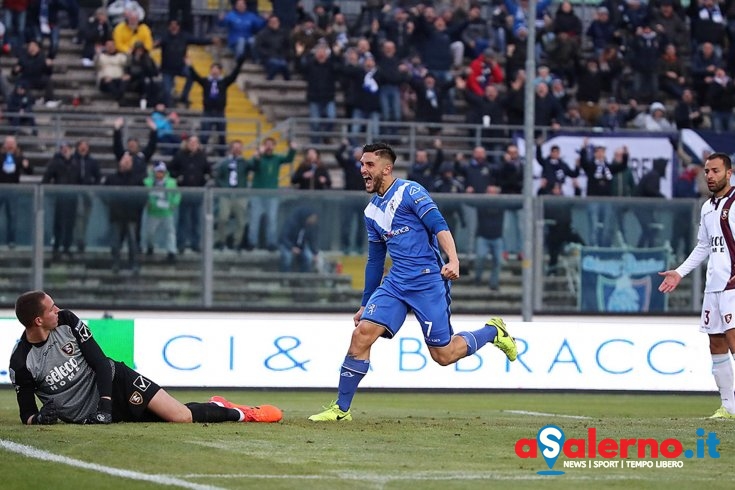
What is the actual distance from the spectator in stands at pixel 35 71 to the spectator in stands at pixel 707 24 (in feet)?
45.5

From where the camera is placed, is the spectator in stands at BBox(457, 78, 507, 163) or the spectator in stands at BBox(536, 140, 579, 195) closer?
the spectator in stands at BBox(536, 140, 579, 195)

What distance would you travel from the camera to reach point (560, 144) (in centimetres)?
2820

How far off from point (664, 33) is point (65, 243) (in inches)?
587

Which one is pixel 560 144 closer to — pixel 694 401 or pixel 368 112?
pixel 368 112

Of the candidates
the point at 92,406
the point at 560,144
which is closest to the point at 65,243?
the point at 560,144

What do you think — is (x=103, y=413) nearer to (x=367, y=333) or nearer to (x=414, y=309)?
(x=367, y=333)

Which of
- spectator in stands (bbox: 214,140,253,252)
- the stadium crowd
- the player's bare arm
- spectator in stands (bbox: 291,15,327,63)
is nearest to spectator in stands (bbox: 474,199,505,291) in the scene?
the stadium crowd

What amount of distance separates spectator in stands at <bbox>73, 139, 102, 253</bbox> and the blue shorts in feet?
41.7

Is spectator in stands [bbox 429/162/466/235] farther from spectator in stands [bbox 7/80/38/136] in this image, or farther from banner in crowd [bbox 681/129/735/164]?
spectator in stands [bbox 7/80/38/136]

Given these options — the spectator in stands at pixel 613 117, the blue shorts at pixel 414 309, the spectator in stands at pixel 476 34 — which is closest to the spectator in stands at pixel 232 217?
the spectator in stands at pixel 476 34

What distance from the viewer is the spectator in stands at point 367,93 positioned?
29.0 m

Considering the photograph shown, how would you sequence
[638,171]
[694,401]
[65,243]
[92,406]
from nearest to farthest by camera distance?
[92,406], [694,401], [65,243], [638,171]

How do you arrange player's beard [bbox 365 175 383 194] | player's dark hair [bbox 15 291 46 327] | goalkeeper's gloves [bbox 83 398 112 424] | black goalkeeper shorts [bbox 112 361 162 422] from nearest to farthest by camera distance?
player's dark hair [bbox 15 291 46 327] → goalkeeper's gloves [bbox 83 398 112 424] → black goalkeeper shorts [bbox 112 361 162 422] → player's beard [bbox 365 175 383 194]

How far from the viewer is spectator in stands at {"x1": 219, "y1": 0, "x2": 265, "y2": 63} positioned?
1232 inches
